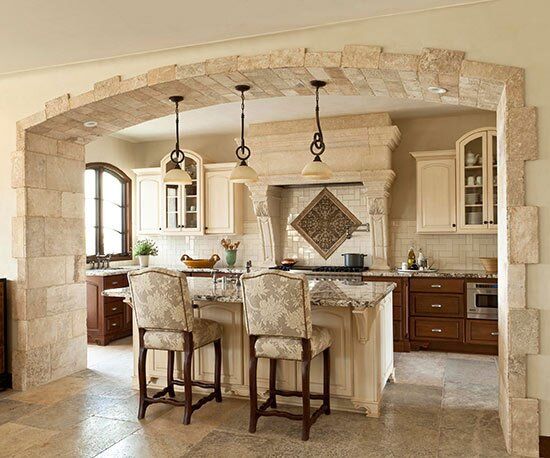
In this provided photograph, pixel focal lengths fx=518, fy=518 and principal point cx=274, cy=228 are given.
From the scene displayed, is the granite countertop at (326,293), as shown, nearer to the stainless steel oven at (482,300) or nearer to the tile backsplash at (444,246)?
the stainless steel oven at (482,300)

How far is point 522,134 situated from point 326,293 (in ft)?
5.69

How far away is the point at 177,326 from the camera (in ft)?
12.3

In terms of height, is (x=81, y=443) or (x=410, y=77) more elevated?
(x=410, y=77)

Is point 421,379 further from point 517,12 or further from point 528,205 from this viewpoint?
point 517,12

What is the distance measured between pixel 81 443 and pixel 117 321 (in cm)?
336

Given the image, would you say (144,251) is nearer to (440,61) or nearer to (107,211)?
(107,211)

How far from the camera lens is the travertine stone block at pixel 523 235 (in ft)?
10.4

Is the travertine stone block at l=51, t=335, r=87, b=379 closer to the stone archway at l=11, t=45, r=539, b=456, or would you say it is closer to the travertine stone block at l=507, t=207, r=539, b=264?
the stone archway at l=11, t=45, r=539, b=456

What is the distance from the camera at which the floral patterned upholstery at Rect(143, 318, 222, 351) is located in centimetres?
379

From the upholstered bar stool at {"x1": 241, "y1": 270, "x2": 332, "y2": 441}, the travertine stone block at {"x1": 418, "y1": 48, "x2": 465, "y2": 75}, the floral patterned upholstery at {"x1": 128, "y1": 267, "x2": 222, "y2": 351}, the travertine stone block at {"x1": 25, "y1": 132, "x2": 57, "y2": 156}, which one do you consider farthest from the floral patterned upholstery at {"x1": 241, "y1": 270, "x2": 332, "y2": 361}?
the travertine stone block at {"x1": 25, "y1": 132, "x2": 57, "y2": 156}

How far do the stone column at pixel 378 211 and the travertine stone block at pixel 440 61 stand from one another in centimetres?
285

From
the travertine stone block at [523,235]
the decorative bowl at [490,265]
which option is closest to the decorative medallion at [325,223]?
the decorative bowl at [490,265]

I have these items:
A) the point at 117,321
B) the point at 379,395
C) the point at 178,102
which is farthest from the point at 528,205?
the point at 117,321

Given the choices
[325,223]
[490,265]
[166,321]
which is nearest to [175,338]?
[166,321]
